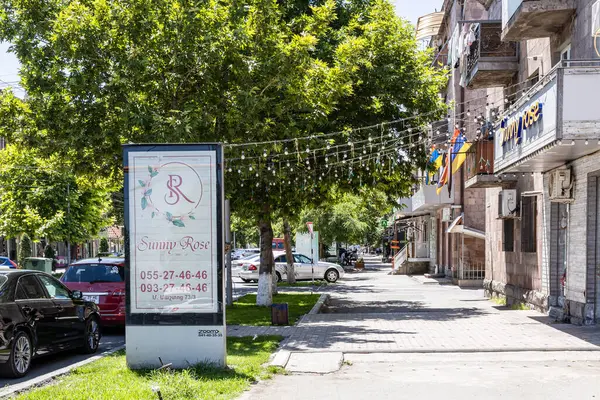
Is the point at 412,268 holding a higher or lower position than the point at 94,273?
lower

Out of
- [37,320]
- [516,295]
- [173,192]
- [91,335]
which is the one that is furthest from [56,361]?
[516,295]

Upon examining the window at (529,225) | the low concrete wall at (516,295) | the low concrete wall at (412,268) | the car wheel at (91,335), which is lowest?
the low concrete wall at (412,268)

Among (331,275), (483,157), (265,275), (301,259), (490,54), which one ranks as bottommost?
(331,275)

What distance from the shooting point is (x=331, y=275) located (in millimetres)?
36812

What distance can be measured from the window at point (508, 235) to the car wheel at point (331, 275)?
631 inches

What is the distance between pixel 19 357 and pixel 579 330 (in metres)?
10.1

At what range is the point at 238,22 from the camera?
15.6 metres

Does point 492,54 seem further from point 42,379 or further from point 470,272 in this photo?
point 470,272

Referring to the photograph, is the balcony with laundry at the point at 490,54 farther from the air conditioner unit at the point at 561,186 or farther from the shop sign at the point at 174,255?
the shop sign at the point at 174,255

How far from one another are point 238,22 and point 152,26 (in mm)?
1872

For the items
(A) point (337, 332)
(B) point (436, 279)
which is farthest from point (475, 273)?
(A) point (337, 332)

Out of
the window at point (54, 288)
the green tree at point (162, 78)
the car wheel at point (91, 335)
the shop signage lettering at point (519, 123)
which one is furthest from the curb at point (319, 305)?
the window at point (54, 288)

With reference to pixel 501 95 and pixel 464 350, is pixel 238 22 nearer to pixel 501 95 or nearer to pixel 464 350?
pixel 464 350

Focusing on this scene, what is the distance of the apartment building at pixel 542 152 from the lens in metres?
12.0
